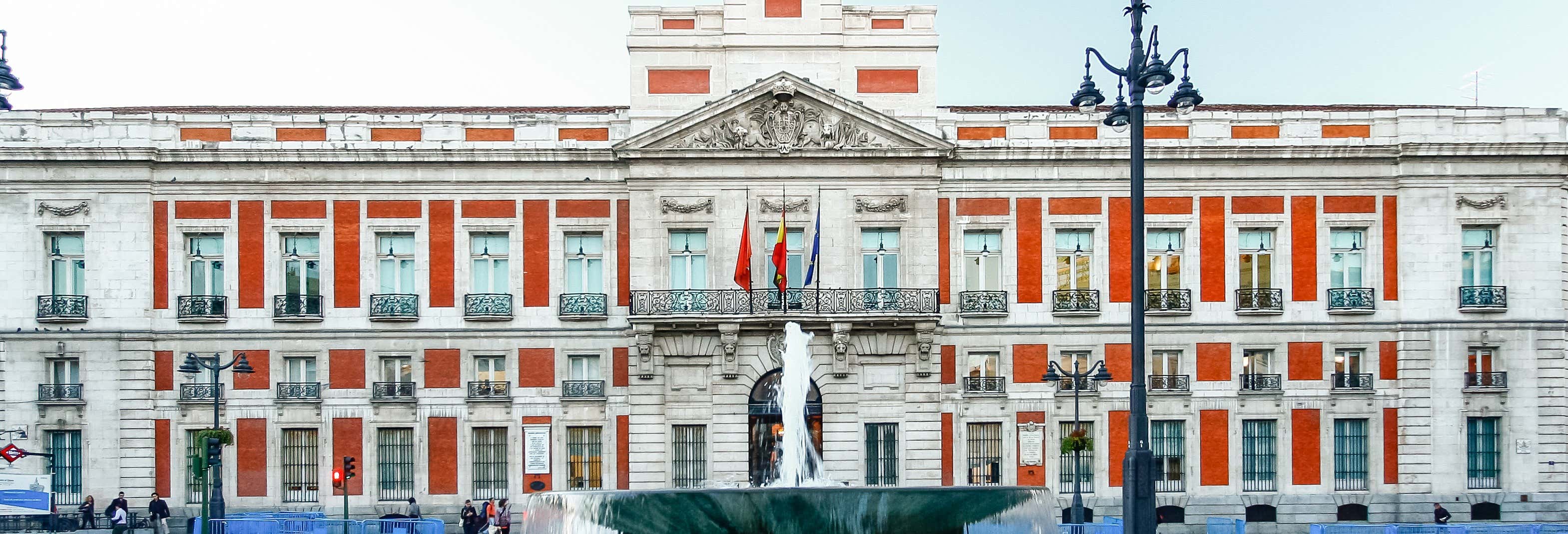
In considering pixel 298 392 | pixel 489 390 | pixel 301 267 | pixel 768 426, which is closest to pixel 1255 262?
pixel 768 426

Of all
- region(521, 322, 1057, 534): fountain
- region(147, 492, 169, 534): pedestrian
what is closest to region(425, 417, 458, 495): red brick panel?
region(147, 492, 169, 534): pedestrian

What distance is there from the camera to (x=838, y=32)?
33531 millimetres

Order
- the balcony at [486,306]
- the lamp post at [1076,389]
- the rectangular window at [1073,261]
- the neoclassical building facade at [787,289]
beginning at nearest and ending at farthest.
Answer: the lamp post at [1076,389] < the neoclassical building facade at [787,289] < the balcony at [486,306] < the rectangular window at [1073,261]

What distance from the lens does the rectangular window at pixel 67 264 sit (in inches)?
1289

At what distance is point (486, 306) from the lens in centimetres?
3300

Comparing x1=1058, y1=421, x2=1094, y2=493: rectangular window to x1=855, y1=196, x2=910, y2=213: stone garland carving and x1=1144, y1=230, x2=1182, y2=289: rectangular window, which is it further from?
x1=855, y1=196, x2=910, y2=213: stone garland carving

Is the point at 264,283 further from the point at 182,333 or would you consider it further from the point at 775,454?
the point at 775,454

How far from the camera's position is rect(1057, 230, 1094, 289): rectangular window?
33.5 m

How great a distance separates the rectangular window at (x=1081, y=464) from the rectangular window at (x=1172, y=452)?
4.97 ft

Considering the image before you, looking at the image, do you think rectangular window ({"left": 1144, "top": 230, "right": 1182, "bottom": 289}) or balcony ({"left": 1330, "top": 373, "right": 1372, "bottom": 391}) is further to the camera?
rectangular window ({"left": 1144, "top": 230, "right": 1182, "bottom": 289})

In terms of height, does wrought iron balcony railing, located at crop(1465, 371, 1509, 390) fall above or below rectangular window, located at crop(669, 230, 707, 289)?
below

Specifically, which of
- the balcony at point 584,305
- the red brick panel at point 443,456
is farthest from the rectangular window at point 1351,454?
the red brick panel at point 443,456

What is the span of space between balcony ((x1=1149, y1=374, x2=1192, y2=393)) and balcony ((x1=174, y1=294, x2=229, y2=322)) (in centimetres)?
2248

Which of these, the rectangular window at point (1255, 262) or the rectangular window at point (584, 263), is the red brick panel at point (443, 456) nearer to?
the rectangular window at point (584, 263)
